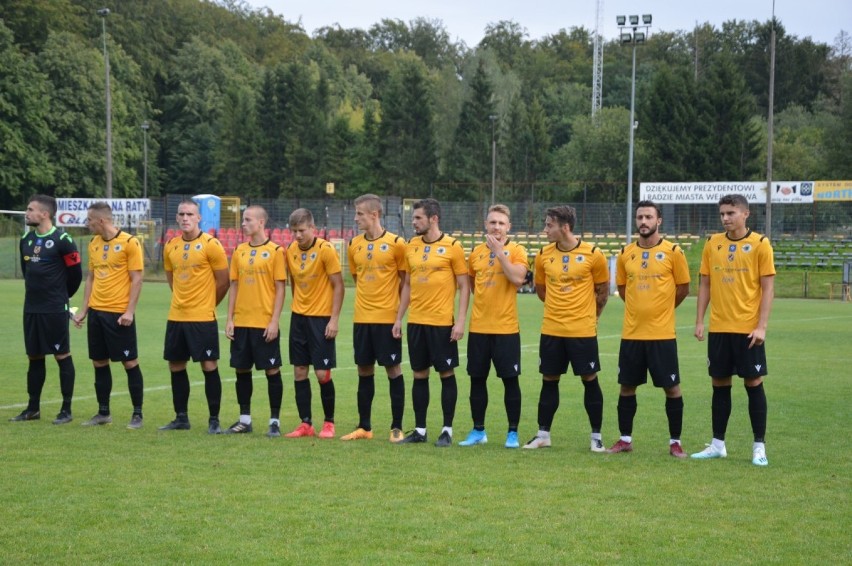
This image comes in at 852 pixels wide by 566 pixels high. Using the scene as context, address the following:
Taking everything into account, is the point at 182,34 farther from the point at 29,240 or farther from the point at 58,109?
the point at 29,240

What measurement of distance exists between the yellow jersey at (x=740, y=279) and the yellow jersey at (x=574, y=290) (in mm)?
998

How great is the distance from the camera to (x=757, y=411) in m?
8.69

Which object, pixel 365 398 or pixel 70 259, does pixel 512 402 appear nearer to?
pixel 365 398

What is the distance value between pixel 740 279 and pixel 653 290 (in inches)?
28.0

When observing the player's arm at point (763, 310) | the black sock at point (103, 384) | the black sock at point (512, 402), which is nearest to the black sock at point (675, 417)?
the player's arm at point (763, 310)

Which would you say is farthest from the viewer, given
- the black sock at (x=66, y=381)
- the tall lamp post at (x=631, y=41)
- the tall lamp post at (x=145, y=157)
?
the tall lamp post at (x=145, y=157)

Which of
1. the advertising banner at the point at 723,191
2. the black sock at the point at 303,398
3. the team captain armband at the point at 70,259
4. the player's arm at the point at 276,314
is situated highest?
the advertising banner at the point at 723,191

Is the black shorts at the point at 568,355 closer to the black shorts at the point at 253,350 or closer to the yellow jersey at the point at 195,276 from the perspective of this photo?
the black shorts at the point at 253,350

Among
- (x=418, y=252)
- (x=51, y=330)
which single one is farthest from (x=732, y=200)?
(x=51, y=330)

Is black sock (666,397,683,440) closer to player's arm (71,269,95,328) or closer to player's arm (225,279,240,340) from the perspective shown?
player's arm (225,279,240,340)

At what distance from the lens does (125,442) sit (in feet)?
30.6

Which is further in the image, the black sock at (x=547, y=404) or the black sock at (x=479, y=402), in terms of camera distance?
the black sock at (x=479, y=402)

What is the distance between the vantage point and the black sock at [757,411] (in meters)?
8.63

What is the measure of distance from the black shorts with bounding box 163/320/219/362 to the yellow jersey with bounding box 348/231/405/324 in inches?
57.6
